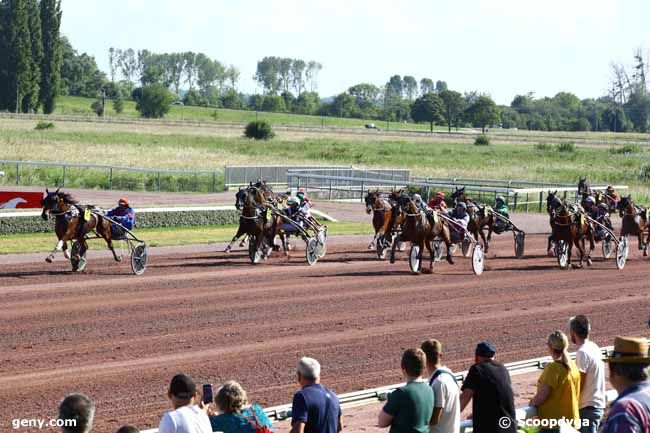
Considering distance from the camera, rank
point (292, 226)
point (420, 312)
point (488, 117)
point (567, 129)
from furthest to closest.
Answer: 1. point (567, 129)
2. point (488, 117)
3. point (292, 226)
4. point (420, 312)

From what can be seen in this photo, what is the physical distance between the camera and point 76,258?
18875 millimetres

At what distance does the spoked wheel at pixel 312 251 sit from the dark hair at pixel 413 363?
1496cm

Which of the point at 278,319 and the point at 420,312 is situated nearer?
the point at 278,319

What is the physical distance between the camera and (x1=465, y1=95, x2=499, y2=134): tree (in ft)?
415

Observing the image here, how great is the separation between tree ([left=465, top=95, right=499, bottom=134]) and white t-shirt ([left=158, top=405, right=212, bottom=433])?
12220 centimetres

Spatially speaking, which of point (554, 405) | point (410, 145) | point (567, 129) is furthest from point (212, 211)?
point (567, 129)

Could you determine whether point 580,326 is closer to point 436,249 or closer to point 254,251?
point 254,251

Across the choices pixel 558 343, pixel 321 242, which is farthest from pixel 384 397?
pixel 321 242

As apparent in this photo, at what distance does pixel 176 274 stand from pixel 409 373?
1337cm

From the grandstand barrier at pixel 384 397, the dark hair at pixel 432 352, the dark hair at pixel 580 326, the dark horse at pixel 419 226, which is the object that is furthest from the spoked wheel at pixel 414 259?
the dark hair at pixel 432 352

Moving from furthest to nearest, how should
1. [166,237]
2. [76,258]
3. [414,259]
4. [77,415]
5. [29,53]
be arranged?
[29,53] → [166,237] → [414,259] → [76,258] → [77,415]

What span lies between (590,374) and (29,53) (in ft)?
292

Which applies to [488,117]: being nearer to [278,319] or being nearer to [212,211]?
[212,211]

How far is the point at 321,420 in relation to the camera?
6.52 metres
